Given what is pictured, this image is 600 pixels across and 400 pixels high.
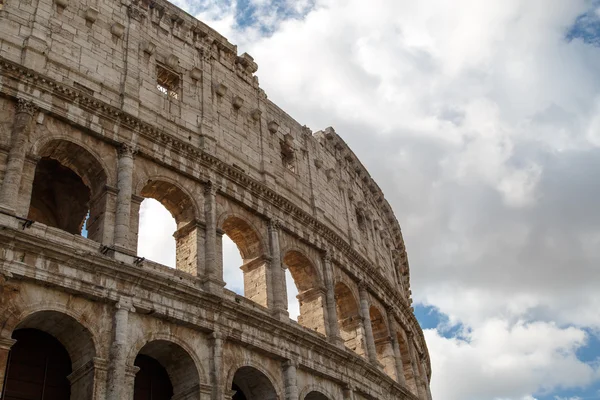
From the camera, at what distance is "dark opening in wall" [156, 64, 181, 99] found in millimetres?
19330

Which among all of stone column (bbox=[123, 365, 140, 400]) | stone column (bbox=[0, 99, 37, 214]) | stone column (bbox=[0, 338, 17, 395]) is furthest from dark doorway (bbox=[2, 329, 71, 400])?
stone column (bbox=[0, 99, 37, 214])

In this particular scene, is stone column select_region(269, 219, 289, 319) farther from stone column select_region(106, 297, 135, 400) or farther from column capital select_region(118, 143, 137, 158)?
stone column select_region(106, 297, 135, 400)

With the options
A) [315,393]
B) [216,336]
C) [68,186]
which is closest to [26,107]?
[68,186]

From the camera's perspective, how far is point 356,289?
2233cm

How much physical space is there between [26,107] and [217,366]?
692 cm

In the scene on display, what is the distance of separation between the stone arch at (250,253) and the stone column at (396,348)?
22.6 ft

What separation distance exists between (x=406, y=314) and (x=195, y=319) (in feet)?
43.3

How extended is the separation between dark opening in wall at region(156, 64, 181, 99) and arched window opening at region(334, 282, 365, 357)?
7.62 m

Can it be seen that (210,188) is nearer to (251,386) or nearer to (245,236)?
(245,236)

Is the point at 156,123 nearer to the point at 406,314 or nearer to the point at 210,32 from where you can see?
the point at 210,32

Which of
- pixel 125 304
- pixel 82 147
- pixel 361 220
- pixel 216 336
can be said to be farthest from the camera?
pixel 361 220

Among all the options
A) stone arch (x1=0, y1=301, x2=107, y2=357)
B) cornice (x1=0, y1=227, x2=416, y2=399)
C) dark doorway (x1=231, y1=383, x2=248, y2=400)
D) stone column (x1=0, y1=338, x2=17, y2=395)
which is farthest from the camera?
dark doorway (x1=231, y1=383, x2=248, y2=400)

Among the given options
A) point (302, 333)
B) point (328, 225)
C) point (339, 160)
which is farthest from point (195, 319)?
point (339, 160)

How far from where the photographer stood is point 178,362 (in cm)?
1502
